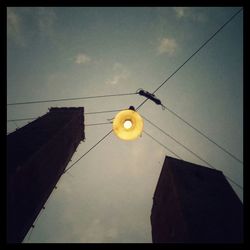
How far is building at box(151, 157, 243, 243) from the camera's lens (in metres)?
11.0

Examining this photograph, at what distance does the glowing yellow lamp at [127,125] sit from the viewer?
19.9 ft

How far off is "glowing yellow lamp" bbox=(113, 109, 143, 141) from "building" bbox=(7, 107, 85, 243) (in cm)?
600

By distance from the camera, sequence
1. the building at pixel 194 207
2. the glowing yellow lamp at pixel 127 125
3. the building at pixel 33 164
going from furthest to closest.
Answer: the building at pixel 194 207
the building at pixel 33 164
the glowing yellow lamp at pixel 127 125

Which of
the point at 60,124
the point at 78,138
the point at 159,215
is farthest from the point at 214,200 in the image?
the point at 78,138

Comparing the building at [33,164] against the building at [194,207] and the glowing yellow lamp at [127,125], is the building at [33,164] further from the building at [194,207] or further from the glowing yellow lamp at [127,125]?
the building at [194,207]

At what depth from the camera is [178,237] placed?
11.7m

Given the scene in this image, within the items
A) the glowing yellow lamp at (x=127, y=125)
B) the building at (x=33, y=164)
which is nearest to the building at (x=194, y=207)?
the glowing yellow lamp at (x=127, y=125)

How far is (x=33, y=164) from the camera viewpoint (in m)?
11.8

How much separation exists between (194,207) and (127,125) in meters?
7.68

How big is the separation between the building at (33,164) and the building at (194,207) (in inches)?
276

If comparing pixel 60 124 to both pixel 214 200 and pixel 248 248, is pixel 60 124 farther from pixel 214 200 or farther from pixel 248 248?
pixel 248 248

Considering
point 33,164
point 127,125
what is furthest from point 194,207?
point 33,164

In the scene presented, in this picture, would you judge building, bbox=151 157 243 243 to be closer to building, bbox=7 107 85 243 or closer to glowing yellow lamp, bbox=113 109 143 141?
glowing yellow lamp, bbox=113 109 143 141

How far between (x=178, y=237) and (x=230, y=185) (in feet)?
16.4
